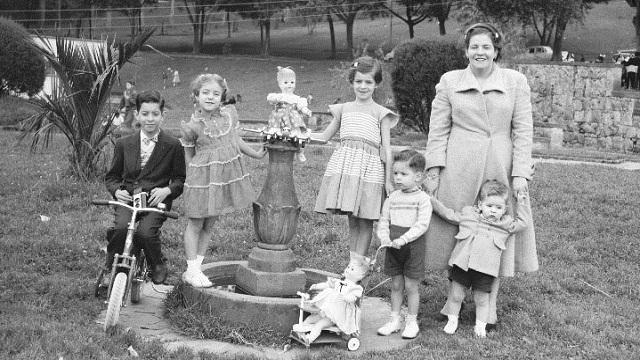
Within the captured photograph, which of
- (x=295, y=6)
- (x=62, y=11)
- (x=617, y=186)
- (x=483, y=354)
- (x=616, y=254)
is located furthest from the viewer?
(x=62, y=11)

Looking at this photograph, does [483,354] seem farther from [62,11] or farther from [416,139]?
[62,11]

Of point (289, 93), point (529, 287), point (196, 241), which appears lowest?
point (529, 287)

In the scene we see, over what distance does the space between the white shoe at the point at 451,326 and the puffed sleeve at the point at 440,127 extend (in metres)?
1.08

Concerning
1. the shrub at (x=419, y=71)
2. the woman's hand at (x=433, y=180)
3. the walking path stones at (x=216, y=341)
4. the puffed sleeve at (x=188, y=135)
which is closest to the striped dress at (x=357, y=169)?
the woman's hand at (x=433, y=180)

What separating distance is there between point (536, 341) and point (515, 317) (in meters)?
0.46

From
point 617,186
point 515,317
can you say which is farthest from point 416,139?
point 515,317

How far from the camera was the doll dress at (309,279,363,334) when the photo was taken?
499 centimetres

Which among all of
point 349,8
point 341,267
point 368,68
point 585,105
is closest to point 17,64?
point 585,105

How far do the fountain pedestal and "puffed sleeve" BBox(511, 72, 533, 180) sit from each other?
153 centimetres

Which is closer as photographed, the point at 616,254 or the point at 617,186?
the point at 616,254

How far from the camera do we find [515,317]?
19.0 feet

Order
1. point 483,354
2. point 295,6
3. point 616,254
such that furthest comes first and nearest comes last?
point 295,6 < point 616,254 < point 483,354

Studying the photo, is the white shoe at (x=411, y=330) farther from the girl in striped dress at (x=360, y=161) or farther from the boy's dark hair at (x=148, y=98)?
the boy's dark hair at (x=148, y=98)

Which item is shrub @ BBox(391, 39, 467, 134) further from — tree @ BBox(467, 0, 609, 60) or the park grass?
tree @ BBox(467, 0, 609, 60)
